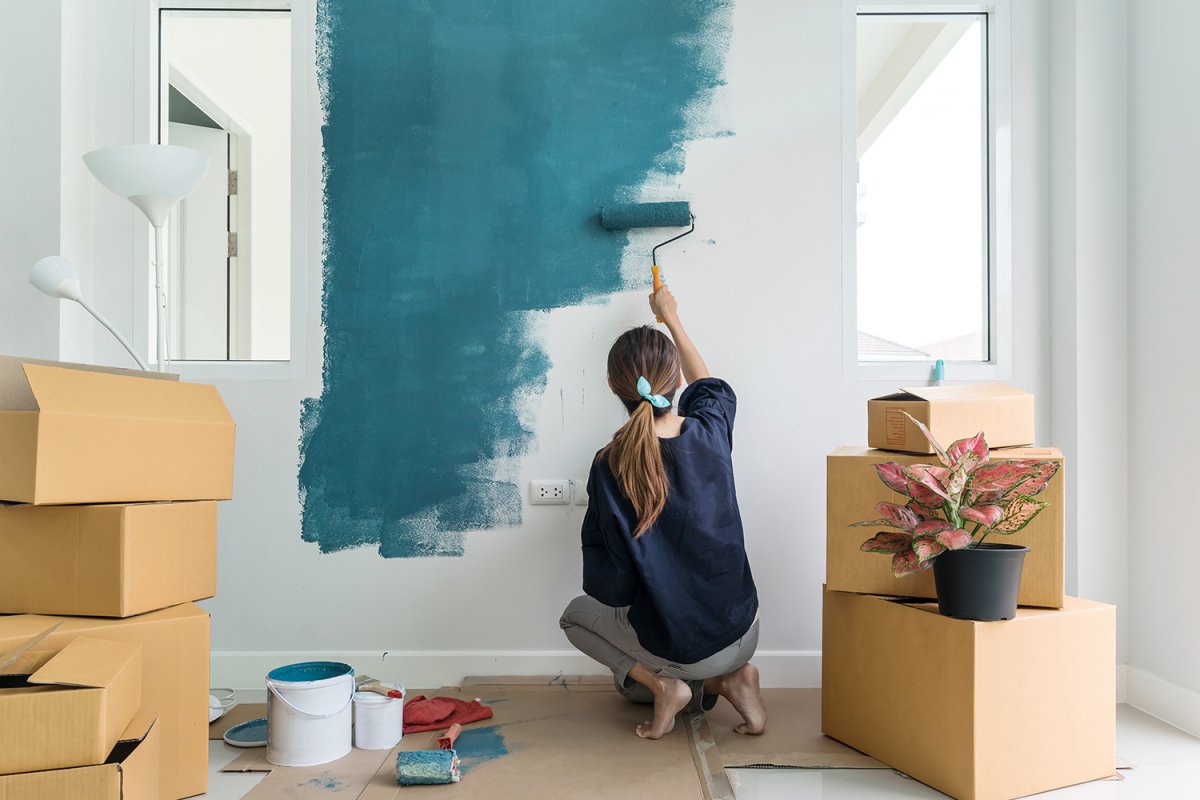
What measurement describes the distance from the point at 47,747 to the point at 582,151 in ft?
6.66

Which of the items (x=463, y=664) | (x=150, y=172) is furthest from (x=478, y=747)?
(x=150, y=172)

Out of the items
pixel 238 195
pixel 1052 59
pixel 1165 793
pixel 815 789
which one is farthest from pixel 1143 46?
pixel 238 195

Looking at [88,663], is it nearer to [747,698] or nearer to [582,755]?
[582,755]

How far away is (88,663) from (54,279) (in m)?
1.12

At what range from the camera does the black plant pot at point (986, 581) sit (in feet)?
5.75

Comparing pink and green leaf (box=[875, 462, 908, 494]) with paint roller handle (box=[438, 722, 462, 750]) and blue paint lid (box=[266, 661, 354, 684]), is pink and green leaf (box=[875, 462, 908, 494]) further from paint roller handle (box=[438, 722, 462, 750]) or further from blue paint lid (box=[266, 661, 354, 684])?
blue paint lid (box=[266, 661, 354, 684])

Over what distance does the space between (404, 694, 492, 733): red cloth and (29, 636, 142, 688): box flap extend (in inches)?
30.6

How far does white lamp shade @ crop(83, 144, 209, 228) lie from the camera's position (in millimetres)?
2117

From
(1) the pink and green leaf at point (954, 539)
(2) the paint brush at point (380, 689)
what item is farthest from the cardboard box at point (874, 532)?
(2) the paint brush at point (380, 689)

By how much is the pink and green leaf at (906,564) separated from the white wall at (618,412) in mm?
820

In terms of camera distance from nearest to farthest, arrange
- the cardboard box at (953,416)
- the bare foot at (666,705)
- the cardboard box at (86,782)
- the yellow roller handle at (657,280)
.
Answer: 1. the cardboard box at (86,782)
2. the cardboard box at (953,416)
3. the bare foot at (666,705)
4. the yellow roller handle at (657,280)

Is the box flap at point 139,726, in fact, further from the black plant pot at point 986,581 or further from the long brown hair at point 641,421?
the black plant pot at point 986,581

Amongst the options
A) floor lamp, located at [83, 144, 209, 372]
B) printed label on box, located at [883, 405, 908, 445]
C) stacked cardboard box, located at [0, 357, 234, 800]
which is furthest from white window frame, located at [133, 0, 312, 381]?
printed label on box, located at [883, 405, 908, 445]

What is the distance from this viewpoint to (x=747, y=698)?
221 centimetres
